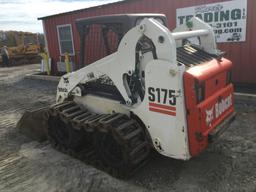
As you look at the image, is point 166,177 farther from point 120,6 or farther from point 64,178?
point 120,6

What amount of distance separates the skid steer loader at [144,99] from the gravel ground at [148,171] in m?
0.24

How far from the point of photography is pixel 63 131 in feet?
15.9

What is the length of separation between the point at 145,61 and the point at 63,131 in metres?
2.12

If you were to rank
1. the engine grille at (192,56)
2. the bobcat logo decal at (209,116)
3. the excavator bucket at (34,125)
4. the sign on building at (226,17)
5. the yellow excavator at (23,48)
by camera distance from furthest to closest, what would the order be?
1. the yellow excavator at (23,48)
2. the sign on building at (226,17)
3. the excavator bucket at (34,125)
4. the engine grille at (192,56)
5. the bobcat logo decal at (209,116)

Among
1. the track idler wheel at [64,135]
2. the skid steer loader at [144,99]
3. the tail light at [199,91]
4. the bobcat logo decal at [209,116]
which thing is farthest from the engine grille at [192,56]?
the track idler wheel at [64,135]

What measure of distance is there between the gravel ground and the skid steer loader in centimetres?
24

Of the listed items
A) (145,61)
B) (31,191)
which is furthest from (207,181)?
(31,191)

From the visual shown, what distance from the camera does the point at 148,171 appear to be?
4.00 meters

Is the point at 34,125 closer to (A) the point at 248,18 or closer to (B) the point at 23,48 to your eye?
(A) the point at 248,18

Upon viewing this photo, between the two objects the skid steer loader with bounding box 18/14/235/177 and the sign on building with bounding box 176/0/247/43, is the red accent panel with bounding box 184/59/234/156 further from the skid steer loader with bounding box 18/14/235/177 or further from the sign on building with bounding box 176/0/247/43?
the sign on building with bounding box 176/0/247/43

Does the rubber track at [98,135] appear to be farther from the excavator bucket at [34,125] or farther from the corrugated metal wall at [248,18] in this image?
the corrugated metal wall at [248,18]

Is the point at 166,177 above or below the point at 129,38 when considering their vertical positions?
below

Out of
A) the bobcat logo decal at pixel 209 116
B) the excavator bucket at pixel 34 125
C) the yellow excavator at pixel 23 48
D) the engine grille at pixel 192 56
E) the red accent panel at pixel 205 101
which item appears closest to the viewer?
the red accent panel at pixel 205 101

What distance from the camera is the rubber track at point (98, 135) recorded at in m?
3.62
